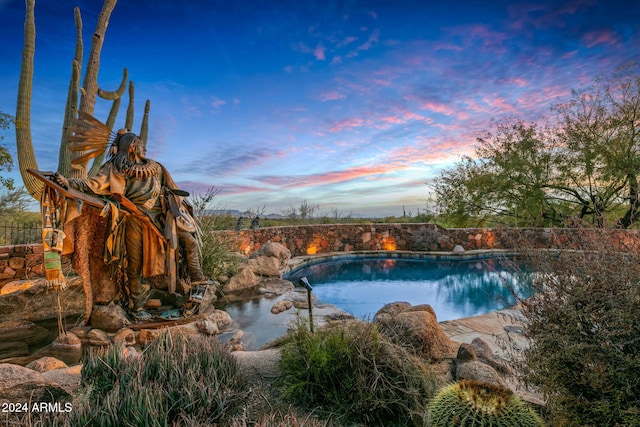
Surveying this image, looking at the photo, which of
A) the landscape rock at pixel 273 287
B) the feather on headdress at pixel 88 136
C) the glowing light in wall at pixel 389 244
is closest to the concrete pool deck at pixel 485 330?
the landscape rock at pixel 273 287

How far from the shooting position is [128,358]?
7.10 ft

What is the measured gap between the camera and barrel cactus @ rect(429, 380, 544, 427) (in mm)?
1489

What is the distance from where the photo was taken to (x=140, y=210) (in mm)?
3428

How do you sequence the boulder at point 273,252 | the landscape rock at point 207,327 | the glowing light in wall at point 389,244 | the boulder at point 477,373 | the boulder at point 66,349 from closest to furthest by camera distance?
the boulder at point 477,373, the boulder at point 66,349, the landscape rock at point 207,327, the boulder at point 273,252, the glowing light in wall at point 389,244

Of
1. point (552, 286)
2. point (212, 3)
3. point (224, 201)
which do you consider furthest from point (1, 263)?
point (552, 286)

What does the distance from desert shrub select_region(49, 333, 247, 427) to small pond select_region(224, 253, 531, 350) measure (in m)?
1.72

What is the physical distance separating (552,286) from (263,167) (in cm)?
1180

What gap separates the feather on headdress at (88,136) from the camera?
3.20 m

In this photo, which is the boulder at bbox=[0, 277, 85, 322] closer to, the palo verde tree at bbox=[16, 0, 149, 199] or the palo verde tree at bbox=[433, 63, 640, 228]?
the palo verde tree at bbox=[16, 0, 149, 199]

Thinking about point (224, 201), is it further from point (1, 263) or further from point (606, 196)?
point (606, 196)

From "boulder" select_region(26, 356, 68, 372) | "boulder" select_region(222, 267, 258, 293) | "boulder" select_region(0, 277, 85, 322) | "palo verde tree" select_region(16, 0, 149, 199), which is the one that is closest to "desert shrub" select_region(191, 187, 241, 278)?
"boulder" select_region(222, 267, 258, 293)

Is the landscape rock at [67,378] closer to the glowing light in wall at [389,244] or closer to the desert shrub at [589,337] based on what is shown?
the desert shrub at [589,337]

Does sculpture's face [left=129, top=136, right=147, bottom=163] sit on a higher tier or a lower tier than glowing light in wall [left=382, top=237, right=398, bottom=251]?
higher

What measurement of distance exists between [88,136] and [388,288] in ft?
25.8
